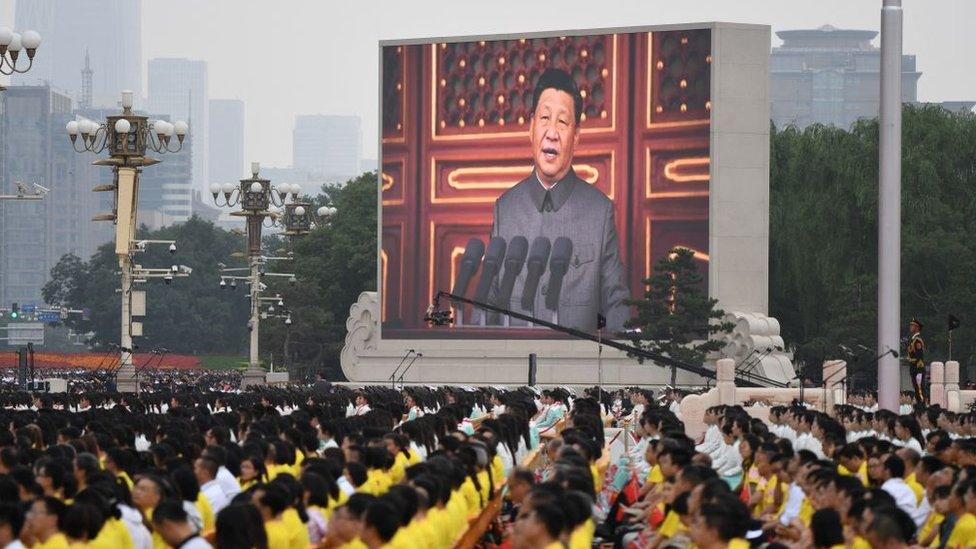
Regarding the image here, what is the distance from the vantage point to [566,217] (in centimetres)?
5838

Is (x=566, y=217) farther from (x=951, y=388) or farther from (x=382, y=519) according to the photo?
(x=382, y=519)

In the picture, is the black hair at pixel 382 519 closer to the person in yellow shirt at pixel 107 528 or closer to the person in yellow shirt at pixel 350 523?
the person in yellow shirt at pixel 350 523

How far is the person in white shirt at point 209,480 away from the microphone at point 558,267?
137ft

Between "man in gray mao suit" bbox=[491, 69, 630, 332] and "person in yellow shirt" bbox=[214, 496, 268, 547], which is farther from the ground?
"man in gray mao suit" bbox=[491, 69, 630, 332]

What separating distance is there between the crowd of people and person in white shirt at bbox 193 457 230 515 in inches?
0.7

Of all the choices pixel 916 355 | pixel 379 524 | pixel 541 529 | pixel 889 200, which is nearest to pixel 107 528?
pixel 379 524

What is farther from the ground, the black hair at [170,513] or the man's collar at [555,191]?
the man's collar at [555,191]

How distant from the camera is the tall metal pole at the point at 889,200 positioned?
30.0 metres

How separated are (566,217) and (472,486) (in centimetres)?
4181

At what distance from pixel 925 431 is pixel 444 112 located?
3426 centimetres

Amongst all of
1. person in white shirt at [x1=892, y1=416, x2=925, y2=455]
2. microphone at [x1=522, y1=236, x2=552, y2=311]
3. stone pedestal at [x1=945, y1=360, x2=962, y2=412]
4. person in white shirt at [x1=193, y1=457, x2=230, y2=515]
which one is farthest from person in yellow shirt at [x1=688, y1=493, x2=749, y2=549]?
microphone at [x1=522, y1=236, x2=552, y2=311]

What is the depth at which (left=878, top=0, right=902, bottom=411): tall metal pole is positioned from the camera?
30.0 metres

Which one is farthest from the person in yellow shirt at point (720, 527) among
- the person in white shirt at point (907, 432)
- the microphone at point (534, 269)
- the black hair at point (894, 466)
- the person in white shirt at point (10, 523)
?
the microphone at point (534, 269)

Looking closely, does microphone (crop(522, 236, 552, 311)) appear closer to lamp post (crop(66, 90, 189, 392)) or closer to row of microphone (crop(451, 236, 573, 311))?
row of microphone (crop(451, 236, 573, 311))
